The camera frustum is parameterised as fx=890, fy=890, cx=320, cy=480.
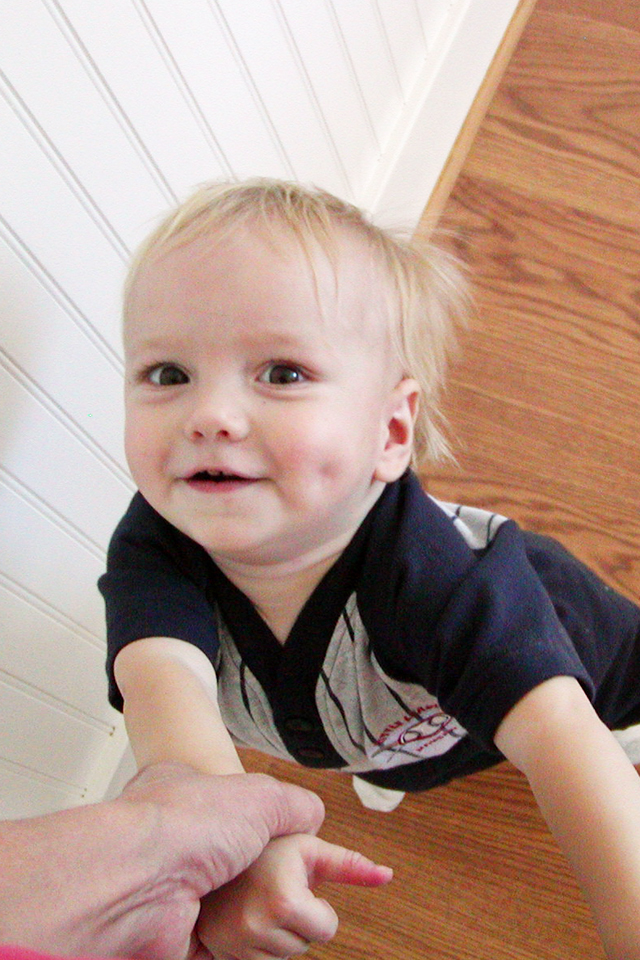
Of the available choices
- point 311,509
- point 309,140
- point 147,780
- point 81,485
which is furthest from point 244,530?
point 309,140

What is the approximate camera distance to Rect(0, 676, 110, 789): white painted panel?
0.92 metres

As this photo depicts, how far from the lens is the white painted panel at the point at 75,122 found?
66 centimetres

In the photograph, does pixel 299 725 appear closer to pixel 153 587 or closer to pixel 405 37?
pixel 153 587

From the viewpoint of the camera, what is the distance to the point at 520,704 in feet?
2.02

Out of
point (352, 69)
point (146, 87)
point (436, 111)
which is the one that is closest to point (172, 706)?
point (146, 87)

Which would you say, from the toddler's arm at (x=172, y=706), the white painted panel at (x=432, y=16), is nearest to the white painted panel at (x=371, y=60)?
the white painted panel at (x=432, y=16)

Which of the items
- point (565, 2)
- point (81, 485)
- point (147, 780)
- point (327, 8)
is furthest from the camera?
point (565, 2)

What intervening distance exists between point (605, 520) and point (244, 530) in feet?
2.44

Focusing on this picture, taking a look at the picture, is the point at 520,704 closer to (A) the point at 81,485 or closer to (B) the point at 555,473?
(A) the point at 81,485

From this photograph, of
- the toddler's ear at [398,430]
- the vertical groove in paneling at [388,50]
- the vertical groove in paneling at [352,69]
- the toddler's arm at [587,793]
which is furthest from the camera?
the vertical groove in paneling at [388,50]

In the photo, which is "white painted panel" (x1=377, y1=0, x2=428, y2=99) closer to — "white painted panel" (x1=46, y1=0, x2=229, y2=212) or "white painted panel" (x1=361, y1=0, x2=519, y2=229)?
"white painted panel" (x1=361, y1=0, x2=519, y2=229)

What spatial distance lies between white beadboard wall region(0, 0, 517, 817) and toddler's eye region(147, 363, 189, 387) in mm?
141

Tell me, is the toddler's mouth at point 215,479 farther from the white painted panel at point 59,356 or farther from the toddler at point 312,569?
the white painted panel at point 59,356

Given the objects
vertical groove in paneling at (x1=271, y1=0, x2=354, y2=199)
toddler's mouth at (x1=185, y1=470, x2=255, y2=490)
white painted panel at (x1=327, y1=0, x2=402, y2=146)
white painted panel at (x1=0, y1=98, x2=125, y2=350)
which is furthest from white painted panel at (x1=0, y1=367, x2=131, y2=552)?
white painted panel at (x1=327, y1=0, x2=402, y2=146)
